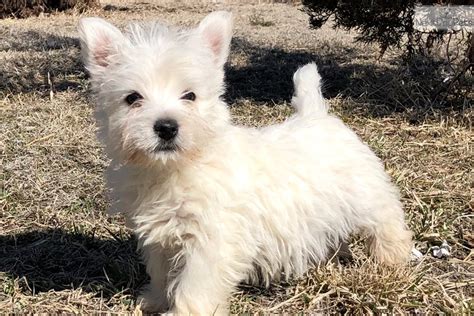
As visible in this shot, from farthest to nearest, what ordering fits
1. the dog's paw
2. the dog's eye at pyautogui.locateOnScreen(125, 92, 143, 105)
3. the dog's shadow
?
the dog's shadow
the dog's paw
the dog's eye at pyautogui.locateOnScreen(125, 92, 143, 105)

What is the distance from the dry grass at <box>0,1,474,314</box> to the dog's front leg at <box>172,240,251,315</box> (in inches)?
11.8

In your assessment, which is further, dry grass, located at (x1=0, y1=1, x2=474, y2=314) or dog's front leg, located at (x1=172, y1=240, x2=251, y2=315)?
dry grass, located at (x1=0, y1=1, x2=474, y2=314)

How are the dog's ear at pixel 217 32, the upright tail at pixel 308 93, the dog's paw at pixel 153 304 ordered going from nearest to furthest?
the dog's ear at pixel 217 32, the dog's paw at pixel 153 304, the upright tail at pixel 308 93

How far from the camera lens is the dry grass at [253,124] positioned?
266 centimetres

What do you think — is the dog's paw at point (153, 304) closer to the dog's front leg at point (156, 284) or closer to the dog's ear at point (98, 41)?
the dog's front leg at point (156, 284)

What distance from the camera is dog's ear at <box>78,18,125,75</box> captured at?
240 centimetres

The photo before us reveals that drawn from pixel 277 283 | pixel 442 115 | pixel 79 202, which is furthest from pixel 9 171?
pixel 442 115

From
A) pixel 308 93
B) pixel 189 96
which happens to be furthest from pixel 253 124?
pixel 189 96

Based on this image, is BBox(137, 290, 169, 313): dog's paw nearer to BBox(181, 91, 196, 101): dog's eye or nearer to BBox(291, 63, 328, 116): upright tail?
BBox(181, 91, 196, 101): dog's eye

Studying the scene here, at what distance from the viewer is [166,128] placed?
7.16ft

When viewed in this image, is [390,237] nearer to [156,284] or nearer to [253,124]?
[156,284]

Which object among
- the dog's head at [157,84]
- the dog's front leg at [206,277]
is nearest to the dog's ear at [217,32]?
the dog's head at [157,84]

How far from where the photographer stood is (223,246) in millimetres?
2322

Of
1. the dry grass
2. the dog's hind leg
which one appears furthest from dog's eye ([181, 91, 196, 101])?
the dog's hind leg
